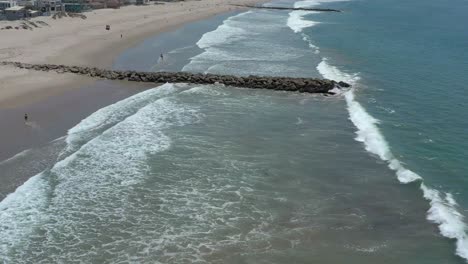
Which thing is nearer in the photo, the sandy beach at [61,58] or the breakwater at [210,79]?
the sandy beach at [61,58]

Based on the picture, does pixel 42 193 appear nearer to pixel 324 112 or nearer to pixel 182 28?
pixel 324 112

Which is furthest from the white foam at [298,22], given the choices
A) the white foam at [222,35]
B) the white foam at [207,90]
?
the white foam at [207,90]

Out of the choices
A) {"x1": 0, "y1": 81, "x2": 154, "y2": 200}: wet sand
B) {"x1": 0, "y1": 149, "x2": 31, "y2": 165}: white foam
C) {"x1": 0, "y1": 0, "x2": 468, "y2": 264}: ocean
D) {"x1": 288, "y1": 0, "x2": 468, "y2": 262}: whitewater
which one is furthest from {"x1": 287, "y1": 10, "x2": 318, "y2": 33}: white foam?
{"x1": 0, "y1": 149, "x2": 31, "y2": 165}: white foam

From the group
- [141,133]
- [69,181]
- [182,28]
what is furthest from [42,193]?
Result: [182,28]

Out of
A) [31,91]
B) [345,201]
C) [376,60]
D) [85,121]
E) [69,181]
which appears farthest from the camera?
[376,60]

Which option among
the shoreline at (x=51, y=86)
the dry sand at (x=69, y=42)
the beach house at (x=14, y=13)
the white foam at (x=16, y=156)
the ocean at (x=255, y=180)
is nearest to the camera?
the ocean at (x=255, y=180)

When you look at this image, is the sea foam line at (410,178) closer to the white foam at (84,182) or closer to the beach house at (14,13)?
the white foam at (84,182)
